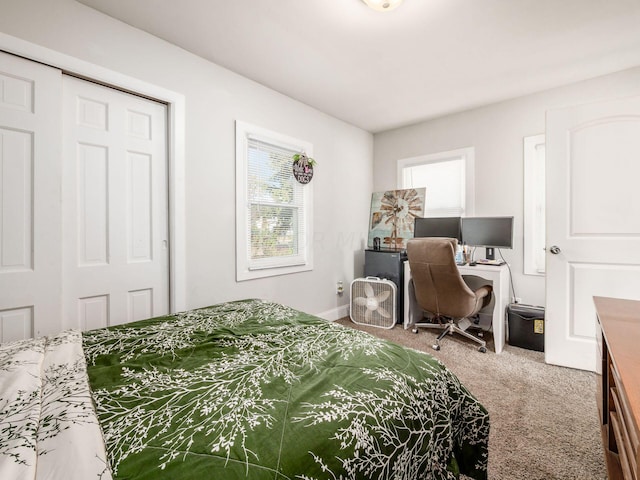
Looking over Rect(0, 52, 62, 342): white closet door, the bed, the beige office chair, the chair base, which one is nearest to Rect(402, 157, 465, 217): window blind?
the beige office chair

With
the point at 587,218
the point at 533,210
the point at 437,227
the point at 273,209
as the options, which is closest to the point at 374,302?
the point at 437,227

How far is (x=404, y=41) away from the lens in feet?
7.63

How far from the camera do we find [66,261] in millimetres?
1916

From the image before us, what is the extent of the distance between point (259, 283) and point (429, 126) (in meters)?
3.03

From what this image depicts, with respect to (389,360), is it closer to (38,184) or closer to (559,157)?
(38,184)

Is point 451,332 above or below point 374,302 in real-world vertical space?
below

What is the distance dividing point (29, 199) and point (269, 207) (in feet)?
6.00

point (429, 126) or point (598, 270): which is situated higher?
point (429, 126)

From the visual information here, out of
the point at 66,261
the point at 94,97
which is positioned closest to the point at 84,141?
the point at 94,97

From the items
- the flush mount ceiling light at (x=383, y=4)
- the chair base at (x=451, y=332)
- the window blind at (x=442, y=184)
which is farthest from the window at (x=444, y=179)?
the flush mount ceiling light at (x=383, y=4)

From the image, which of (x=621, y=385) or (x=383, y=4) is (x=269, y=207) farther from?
(x=621, y=385)

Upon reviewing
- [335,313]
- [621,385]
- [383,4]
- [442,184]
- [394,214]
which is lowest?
[335,313]

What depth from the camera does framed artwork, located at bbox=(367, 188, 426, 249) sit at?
3818mm

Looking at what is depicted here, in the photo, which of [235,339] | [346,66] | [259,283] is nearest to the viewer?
[235,339]
